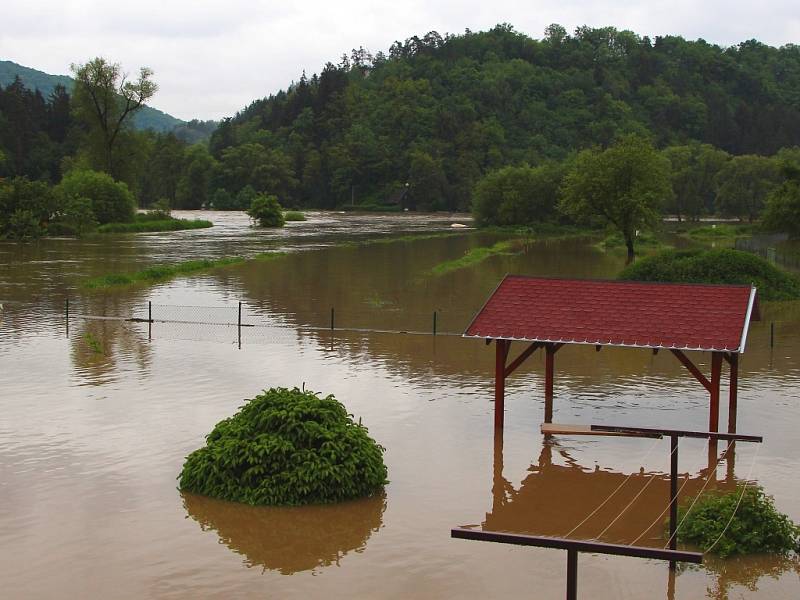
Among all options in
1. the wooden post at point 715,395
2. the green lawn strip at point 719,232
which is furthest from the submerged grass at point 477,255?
the wooden post at point 715,395

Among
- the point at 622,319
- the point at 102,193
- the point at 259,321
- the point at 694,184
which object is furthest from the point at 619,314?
the point at 694,184

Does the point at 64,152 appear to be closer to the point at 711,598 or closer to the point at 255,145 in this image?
the point at 255,145

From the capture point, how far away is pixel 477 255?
68.1 metres

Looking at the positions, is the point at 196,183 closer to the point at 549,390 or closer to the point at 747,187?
the point at 747,187

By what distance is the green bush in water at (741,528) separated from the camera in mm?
14500

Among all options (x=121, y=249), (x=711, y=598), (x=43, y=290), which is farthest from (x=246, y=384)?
(x=121, y=249)

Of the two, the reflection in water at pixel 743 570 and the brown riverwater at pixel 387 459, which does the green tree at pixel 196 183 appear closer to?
the brown riverwater at pixel 387 459

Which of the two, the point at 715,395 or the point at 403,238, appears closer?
the point at 715,395

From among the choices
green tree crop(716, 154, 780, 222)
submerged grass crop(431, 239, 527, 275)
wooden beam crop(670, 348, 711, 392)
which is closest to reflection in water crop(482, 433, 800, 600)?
wooden beam crop(670, 348, 711, 392)

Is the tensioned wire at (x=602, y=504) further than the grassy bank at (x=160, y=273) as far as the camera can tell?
No

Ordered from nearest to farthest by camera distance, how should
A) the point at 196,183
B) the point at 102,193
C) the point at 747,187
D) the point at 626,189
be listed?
the point at 626,189, the point at 102,193, the point at 747,187, the point at 196,183

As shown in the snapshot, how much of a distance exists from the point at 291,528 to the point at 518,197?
92116 mm

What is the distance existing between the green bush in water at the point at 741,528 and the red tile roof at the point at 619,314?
4.36 m

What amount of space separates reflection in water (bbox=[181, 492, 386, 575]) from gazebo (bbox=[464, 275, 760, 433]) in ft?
16.1
